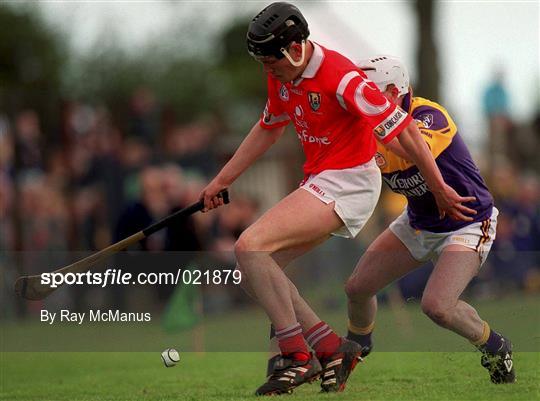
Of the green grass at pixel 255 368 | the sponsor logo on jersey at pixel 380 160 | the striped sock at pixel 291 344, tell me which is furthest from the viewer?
the sponsor logo on jersey at pixel 380 160

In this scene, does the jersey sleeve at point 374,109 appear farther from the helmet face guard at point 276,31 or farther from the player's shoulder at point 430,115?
the player's shoulder at point 430,115

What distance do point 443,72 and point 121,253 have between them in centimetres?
1692

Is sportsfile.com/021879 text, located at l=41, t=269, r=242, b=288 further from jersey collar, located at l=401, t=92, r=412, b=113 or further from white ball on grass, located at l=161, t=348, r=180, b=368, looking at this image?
jersey collar, located at l=401, t=92, r=412, b=113

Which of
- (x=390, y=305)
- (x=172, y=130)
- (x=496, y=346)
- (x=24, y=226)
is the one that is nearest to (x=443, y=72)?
(x=172, y=130)

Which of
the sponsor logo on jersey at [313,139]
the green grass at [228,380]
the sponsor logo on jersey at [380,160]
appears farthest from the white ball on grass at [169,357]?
the sponsor logo on jersey at [380,160]

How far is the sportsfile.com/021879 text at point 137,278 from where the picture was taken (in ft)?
32.3

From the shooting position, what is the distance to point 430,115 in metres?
9.45

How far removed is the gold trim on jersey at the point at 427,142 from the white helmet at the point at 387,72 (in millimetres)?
205

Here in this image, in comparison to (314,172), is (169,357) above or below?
below

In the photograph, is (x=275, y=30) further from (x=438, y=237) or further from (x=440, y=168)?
(x=438, y=237)

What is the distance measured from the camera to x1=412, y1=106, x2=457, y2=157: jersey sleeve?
929 centimetres

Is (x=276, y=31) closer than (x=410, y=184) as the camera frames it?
Yes

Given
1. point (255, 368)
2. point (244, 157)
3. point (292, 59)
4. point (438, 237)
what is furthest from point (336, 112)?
point (255, 368)

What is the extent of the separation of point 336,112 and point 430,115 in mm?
831
